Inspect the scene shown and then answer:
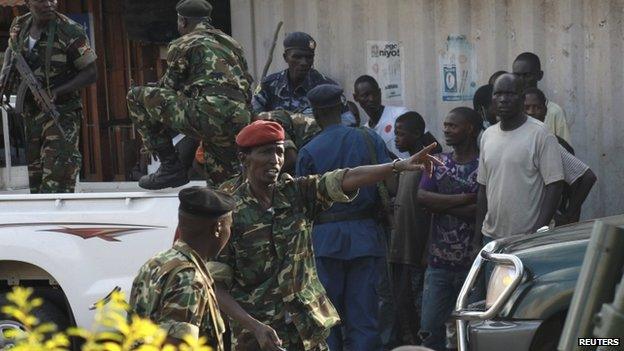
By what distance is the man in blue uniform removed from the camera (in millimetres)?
7223

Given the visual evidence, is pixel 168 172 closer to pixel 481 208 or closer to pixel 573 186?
pixel 481 208

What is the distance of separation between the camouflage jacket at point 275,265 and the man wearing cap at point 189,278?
0.86m

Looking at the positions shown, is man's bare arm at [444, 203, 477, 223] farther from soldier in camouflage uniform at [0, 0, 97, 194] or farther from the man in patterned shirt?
soldier in camouflage uniform at [0, 0, 97, 194]

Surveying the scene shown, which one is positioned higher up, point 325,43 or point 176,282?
point 325,43

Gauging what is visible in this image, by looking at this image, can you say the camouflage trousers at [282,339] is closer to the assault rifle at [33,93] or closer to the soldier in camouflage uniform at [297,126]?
the soldier in camouflage uniform at [297,126]

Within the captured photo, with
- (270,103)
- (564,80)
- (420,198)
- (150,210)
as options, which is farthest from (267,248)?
(564,80)

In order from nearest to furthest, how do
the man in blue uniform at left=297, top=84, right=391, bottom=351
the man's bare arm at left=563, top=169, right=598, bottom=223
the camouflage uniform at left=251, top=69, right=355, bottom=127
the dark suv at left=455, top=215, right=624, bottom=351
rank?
the dark suv at left=455, top=215, right=624, bottom=351, the man in blue uniform at left=297, top=84, right=391, bottom=351, the man's bare arm at left=563, top=169, right=598, bottom=223, the camouflage uniform at left=251, top=69, right=355, bottom=127

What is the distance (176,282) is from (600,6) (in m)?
6.04

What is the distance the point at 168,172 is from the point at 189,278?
11.4 ft

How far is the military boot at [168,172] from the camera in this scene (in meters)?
7.64

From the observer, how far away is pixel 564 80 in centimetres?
957

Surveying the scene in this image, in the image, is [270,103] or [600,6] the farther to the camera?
[600,6]

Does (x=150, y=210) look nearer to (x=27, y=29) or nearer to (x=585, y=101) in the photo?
(x=27, y=29)

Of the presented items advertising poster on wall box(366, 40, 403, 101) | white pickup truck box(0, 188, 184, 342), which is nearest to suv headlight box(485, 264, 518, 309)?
white pickup truck box(0, 188, 184, 342)
